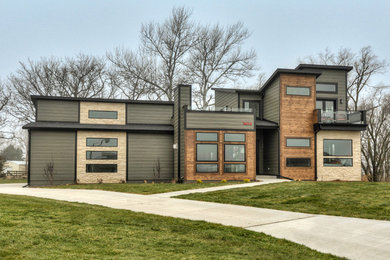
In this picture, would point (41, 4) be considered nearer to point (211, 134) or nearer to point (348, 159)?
point (211, 134)

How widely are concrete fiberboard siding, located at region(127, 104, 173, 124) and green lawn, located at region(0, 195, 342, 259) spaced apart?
18.4 metres

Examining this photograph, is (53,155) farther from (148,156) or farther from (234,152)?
(234,152)

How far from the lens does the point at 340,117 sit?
85.8 feet

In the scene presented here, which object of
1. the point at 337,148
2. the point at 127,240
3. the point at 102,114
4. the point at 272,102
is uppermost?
the point at 272,102

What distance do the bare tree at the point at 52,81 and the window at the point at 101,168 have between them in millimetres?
13993

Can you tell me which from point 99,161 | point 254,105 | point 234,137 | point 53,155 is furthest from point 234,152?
point 53,155

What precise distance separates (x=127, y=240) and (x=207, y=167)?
1754 cm

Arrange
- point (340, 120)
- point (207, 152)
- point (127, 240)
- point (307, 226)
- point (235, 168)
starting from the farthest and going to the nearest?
point (340, 120) → point (235, 168) → point (207, 152) → point (307, 226) → point (127, 240)

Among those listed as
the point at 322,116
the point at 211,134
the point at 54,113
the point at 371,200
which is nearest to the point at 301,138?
the point at 322,116

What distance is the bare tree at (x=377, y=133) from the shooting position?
36.5 m

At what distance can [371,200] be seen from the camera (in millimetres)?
11805

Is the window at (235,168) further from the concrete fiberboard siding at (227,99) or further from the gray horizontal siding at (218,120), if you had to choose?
the concrete fiberboard siding at (227,99)

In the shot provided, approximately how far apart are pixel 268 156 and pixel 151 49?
16832 mm

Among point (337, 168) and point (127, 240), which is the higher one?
point (337, 168)
